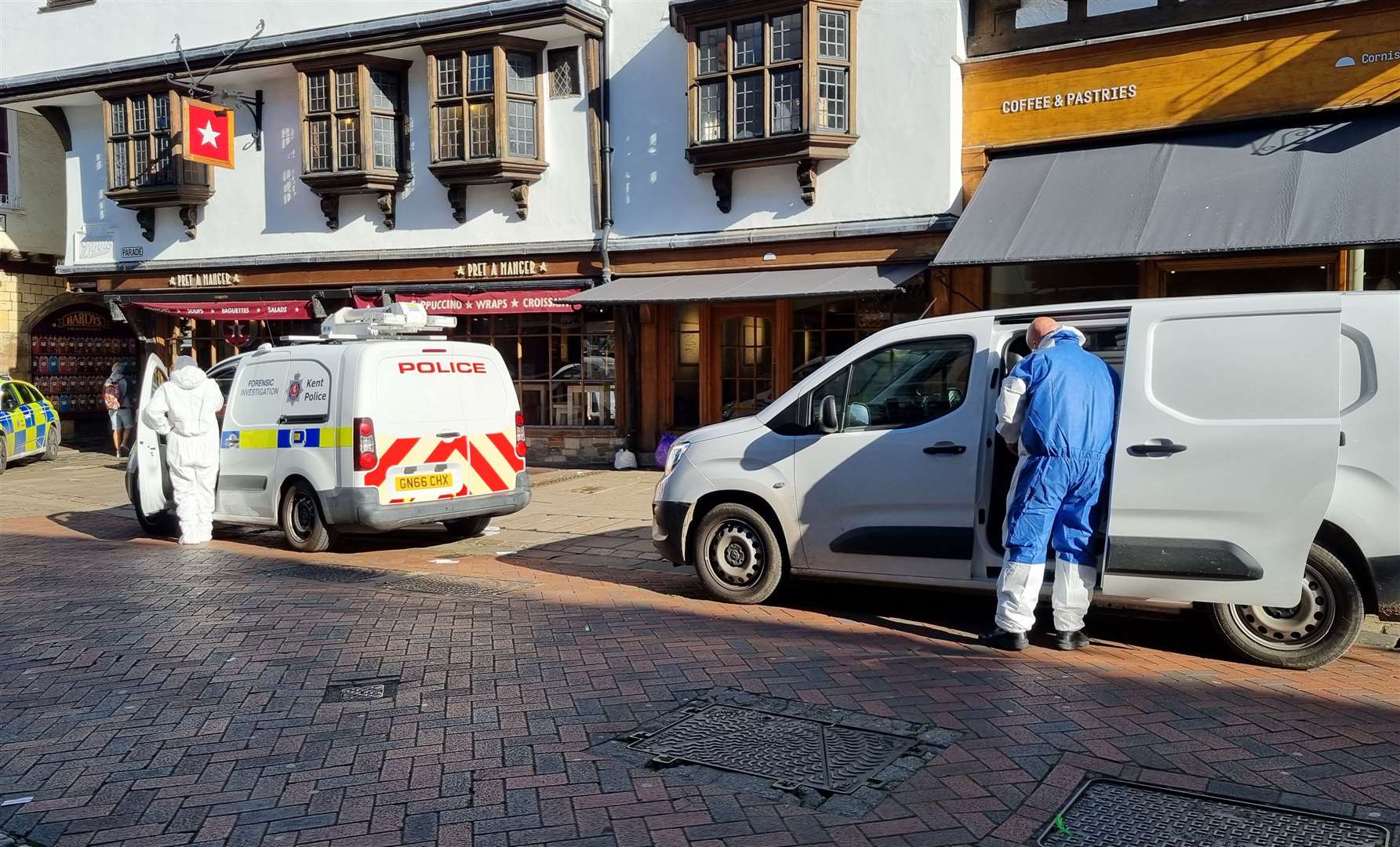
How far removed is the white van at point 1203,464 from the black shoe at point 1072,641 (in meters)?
0.32

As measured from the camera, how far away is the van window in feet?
21.9

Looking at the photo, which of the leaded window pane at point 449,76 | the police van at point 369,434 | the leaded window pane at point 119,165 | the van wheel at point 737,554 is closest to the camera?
the van wheel at point 737,554

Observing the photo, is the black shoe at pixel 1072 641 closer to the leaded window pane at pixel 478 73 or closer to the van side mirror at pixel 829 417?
the van side mirror at pixel 829 417

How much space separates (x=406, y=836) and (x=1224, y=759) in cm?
311

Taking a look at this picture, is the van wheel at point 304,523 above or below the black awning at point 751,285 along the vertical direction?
below

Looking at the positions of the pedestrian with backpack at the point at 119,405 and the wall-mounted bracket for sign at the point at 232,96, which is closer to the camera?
the wall-mounted bracket for sign at the point at 232,96

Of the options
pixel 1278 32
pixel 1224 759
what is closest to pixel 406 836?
pixel 1224 759

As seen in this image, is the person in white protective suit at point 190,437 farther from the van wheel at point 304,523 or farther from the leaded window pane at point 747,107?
the leaded window pane at point 747,107

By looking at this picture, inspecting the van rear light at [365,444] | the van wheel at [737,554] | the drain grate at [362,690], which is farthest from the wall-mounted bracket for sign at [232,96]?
the drain grate at [362,690]

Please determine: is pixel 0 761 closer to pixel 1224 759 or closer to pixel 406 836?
pixel 406 836

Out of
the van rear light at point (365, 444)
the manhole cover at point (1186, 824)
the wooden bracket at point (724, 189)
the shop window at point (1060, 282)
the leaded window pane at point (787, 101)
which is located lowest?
the manhole cover at point (1186, 824)

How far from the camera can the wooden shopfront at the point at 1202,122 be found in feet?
36.4

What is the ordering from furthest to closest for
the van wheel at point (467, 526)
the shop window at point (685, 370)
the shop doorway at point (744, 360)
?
the shop window at point (685, 370) → the shop doorway at point (744, 360) → the van wheel at point (467, 526)

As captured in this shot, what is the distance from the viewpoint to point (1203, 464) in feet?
18.5
